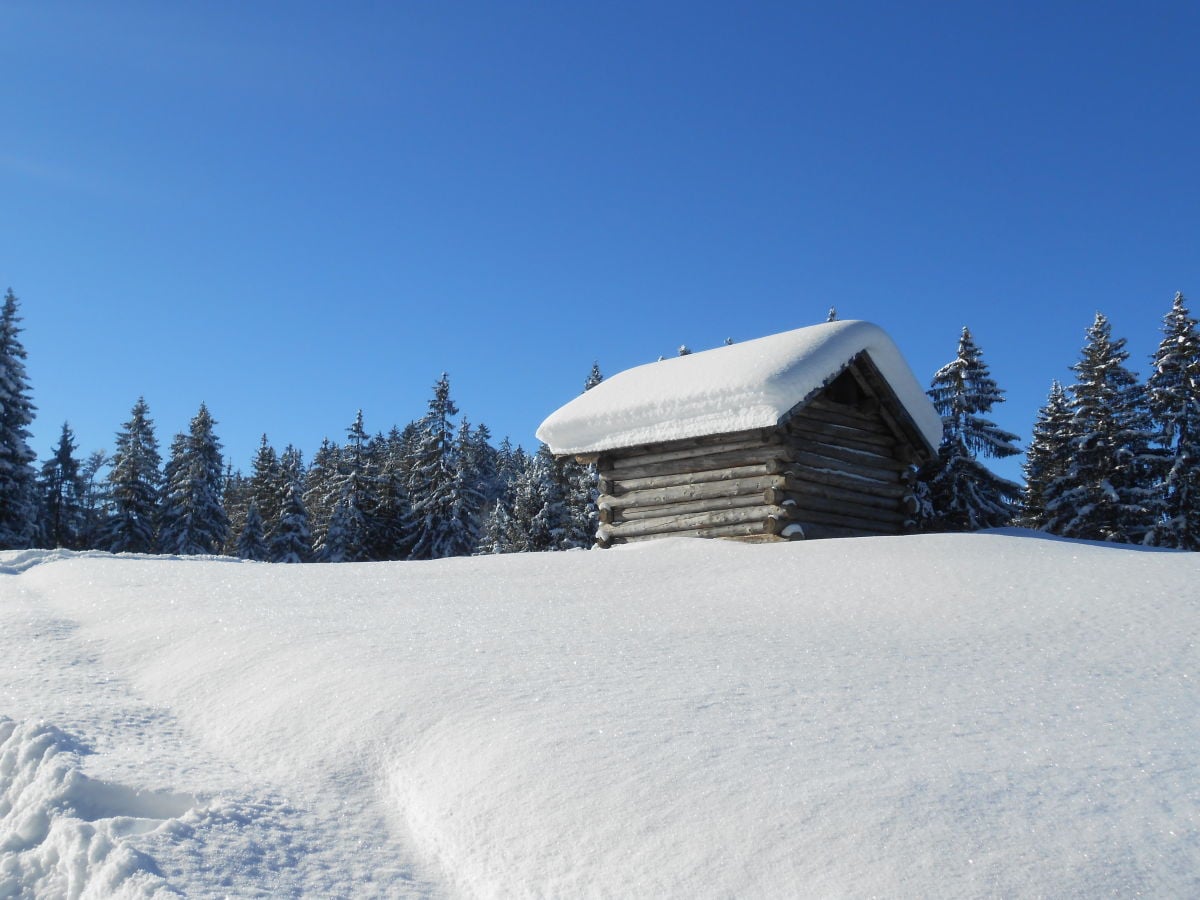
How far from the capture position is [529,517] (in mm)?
37938

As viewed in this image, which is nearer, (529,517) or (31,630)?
(31,630)

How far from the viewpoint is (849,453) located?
540 inches

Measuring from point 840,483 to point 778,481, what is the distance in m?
1.65

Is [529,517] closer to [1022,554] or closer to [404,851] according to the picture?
[1022,554]

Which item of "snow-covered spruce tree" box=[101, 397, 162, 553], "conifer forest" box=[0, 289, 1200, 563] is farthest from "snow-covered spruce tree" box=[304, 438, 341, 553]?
"snow-covered spruce tree" box=[101, 397, 162, 553]

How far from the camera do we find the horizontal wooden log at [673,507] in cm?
1269

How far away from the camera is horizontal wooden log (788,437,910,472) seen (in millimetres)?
12945

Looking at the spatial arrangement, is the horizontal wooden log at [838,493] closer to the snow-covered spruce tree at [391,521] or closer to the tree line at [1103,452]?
the tree line at [1103,452]

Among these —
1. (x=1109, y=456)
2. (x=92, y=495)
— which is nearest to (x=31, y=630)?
(x=1109, y=456)

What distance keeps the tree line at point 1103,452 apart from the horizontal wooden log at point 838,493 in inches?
477

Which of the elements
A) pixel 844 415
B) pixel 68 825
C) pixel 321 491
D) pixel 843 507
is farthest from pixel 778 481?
pixel 321 491

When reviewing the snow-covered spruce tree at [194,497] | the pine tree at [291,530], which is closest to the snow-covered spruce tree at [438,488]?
the pine tree at [291,530]

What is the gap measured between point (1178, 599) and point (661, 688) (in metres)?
4.56

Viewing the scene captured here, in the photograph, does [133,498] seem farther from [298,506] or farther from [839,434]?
[839,434]
